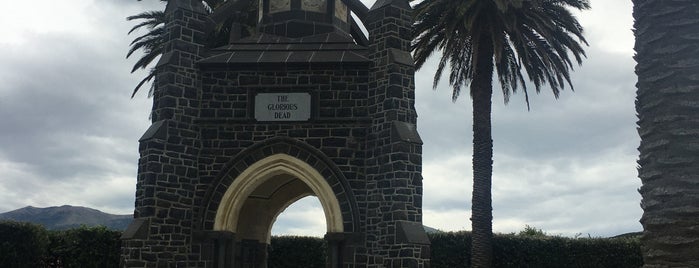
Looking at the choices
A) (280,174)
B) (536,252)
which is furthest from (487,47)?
(280,174)

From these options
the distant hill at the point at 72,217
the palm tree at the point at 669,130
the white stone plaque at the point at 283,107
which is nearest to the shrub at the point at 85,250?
the white stone plaque at the point at 283,107

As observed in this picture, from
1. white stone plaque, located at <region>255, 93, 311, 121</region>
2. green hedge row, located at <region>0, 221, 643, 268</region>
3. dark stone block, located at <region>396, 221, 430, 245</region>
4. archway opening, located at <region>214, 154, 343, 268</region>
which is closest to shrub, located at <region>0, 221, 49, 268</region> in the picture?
green hedge row, located at <region>0, 221, 643, 268</region>

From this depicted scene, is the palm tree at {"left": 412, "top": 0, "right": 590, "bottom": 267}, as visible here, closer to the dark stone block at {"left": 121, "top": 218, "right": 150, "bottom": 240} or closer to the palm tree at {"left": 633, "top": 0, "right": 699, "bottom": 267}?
the dark stone block at {"left": 121, "top": 218, "right": 150, "bottom": 240}

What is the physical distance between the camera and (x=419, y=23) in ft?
75.7

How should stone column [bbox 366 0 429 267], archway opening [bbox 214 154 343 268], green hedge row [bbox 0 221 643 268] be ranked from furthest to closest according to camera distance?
green hedge row [bbox 0 221 643 268], archway opening [bbox 214 154 343 268], stone column [bbox 366 0 429 267]

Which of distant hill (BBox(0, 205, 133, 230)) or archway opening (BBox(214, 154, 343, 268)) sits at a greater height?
distant hill (BBox(0, 205, 133, 230))

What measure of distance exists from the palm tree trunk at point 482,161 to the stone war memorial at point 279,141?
745 centimetres

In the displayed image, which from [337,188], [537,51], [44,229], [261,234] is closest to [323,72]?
[337,188]

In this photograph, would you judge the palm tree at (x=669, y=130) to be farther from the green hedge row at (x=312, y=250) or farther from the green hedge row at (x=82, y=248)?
the green hedge row at (x=82, y=248)

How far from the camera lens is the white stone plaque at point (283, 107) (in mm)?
15617

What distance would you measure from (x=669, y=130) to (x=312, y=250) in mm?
21687

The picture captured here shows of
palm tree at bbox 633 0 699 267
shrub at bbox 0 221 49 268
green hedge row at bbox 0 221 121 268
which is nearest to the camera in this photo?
palm tree at bbox 633 0 699 267

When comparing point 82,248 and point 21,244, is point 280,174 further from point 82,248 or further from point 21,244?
point 82,248

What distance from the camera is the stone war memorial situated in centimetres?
1473
